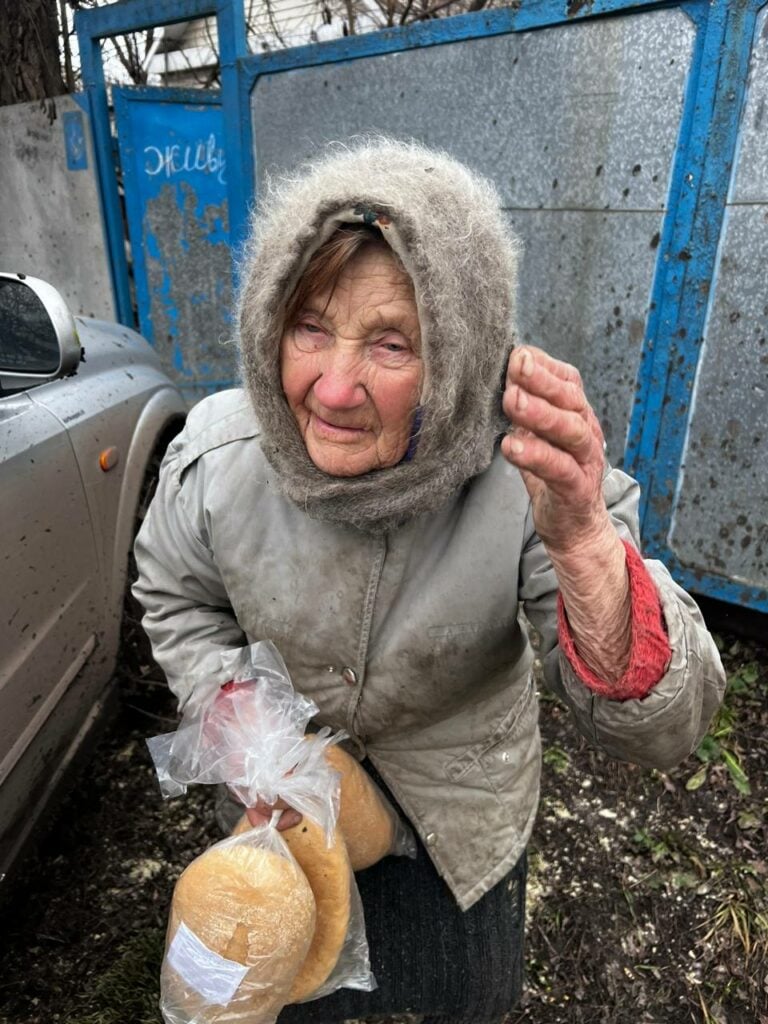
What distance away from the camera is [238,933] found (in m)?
1.19

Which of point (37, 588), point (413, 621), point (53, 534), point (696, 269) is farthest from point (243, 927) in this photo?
point (696, 269)

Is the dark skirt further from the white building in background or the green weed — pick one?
the white building in background

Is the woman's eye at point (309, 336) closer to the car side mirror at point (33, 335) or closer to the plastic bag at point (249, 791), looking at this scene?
the plastic bag at point (249, 791)

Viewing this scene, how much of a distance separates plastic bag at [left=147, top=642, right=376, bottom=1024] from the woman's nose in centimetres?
52

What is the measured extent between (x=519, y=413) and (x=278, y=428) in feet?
1.77

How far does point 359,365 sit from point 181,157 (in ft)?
16.8

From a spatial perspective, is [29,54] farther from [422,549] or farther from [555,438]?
[555,438]

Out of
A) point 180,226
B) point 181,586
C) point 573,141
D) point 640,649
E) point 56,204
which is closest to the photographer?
point 640,649

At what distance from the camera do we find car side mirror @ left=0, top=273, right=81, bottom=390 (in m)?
1.89

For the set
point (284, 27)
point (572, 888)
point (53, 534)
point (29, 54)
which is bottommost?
point (572, 888)

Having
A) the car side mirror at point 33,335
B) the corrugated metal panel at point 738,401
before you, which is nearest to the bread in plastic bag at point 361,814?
the car side mirror at point 33,335

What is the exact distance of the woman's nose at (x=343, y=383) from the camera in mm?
1197

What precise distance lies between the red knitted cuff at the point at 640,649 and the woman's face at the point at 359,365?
435 mm

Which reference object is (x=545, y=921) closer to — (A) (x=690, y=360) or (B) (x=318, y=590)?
(B) (x=318, y=590)
